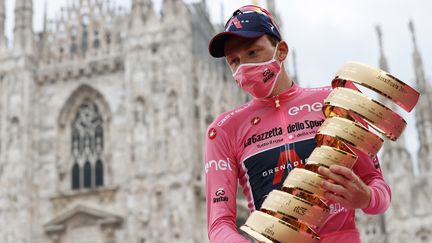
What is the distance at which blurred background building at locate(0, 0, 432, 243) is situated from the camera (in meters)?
18.1

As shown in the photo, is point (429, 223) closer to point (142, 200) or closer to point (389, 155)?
point (389, 155)

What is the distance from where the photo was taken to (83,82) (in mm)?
20109

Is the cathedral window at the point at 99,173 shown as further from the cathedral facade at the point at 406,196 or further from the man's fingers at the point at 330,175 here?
the man's fingers at the point at 330,175

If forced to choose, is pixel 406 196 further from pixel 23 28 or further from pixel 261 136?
pixel 261 136

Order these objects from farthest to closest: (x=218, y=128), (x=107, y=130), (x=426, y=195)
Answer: (x=426, y=195)
(x=107, y=130)
(x=218, y=128)

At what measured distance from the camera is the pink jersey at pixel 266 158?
5.97ft

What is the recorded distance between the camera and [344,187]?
1.59 m

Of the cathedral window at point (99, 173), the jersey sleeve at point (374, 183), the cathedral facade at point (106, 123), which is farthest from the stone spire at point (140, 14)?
the jersey sleeve at point (374, 183)

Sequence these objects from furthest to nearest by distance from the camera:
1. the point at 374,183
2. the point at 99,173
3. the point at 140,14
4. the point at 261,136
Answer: the point at 140,14
the point at 99,173
the point at 261,136
the point at 374,183

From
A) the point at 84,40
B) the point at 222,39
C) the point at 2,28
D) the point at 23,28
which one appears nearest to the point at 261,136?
the point at 222,39

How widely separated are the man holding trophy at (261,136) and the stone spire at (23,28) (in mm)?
19555

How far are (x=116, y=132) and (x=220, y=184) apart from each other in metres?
17.7

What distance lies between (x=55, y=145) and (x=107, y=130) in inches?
64.4

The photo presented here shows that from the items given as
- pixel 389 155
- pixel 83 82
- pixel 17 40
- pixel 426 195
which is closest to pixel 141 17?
pixel 83 82
